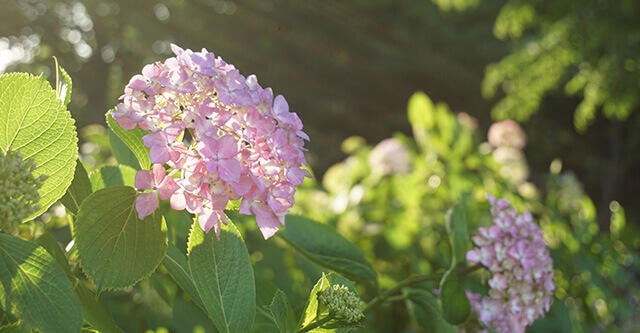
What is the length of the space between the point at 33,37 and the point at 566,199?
16.3m

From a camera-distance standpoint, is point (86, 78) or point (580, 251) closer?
point (580, 251)

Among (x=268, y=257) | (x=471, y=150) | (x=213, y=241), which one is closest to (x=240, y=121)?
(x=213, y=241)

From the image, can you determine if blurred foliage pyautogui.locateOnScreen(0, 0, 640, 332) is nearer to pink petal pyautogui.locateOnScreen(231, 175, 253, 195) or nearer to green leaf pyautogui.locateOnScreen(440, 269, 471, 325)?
green leaf pyautogui.locateOnScreen(440, 269, 471, 325)

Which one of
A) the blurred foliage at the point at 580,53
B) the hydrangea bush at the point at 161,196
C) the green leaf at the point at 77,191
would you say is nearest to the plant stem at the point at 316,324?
the hydrangea bush at the point at 161,196

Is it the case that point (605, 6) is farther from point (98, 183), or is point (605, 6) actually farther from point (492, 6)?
point (492, 6)

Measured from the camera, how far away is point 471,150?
2176 mm

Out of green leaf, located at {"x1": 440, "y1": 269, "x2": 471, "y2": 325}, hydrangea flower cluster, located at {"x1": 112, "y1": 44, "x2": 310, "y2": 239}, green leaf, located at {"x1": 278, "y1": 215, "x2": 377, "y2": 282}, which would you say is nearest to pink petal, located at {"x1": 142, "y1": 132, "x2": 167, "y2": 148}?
hydrangea flower cluster, located at {"x1": 112, "y1": 44, "x2": 310, "y2": 239}

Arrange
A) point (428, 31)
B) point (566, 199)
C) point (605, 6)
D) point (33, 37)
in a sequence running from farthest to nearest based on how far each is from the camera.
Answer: point (428, 31) < point (33, 37) < point (605, 6) < point (566, 199)

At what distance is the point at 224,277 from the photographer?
1.66ft

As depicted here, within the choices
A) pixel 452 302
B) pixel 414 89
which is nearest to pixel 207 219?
pixel 452 302

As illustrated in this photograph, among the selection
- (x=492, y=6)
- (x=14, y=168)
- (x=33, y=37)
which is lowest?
(x=33, y=37)

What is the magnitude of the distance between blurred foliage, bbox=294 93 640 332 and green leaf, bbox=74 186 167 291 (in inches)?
25.8

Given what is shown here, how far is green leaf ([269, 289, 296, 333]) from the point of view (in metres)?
0.50

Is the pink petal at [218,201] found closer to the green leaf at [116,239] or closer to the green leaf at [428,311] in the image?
the green leaf at [116,239]
